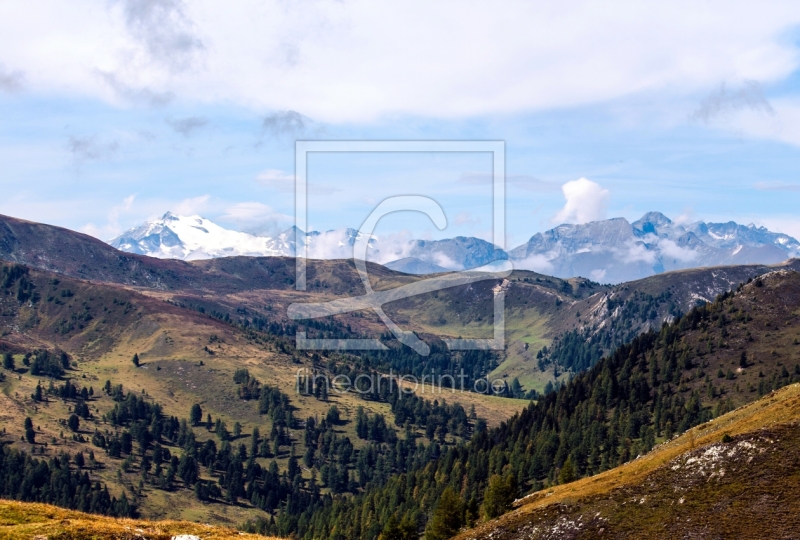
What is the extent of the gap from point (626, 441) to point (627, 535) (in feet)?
388

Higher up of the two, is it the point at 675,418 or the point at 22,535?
the point at 22,535

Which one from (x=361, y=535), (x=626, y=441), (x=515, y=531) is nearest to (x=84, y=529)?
(x=515, y=531)

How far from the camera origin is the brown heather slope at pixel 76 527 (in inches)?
1743

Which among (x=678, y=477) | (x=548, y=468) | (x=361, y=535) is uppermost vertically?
(x=678, y=477)

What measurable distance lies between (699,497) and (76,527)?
2379 inches

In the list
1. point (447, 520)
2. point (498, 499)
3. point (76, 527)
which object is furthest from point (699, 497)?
point (76, 527)

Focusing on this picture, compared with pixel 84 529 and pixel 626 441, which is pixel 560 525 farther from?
pixel 626 441

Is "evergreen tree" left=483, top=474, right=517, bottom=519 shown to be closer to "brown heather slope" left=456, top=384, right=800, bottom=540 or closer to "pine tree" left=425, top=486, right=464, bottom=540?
"pine tree" left=425, top=486, right=464, bottom=540

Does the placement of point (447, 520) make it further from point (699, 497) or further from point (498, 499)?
point (699, 497)

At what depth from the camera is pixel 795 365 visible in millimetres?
197625

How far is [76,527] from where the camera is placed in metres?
45.5

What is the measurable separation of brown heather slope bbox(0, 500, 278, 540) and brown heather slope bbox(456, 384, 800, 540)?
1609 inches

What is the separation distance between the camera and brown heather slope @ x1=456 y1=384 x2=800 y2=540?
6800cm

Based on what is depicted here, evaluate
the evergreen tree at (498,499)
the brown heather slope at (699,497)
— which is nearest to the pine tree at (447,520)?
the evergreen tree at (498,499)
